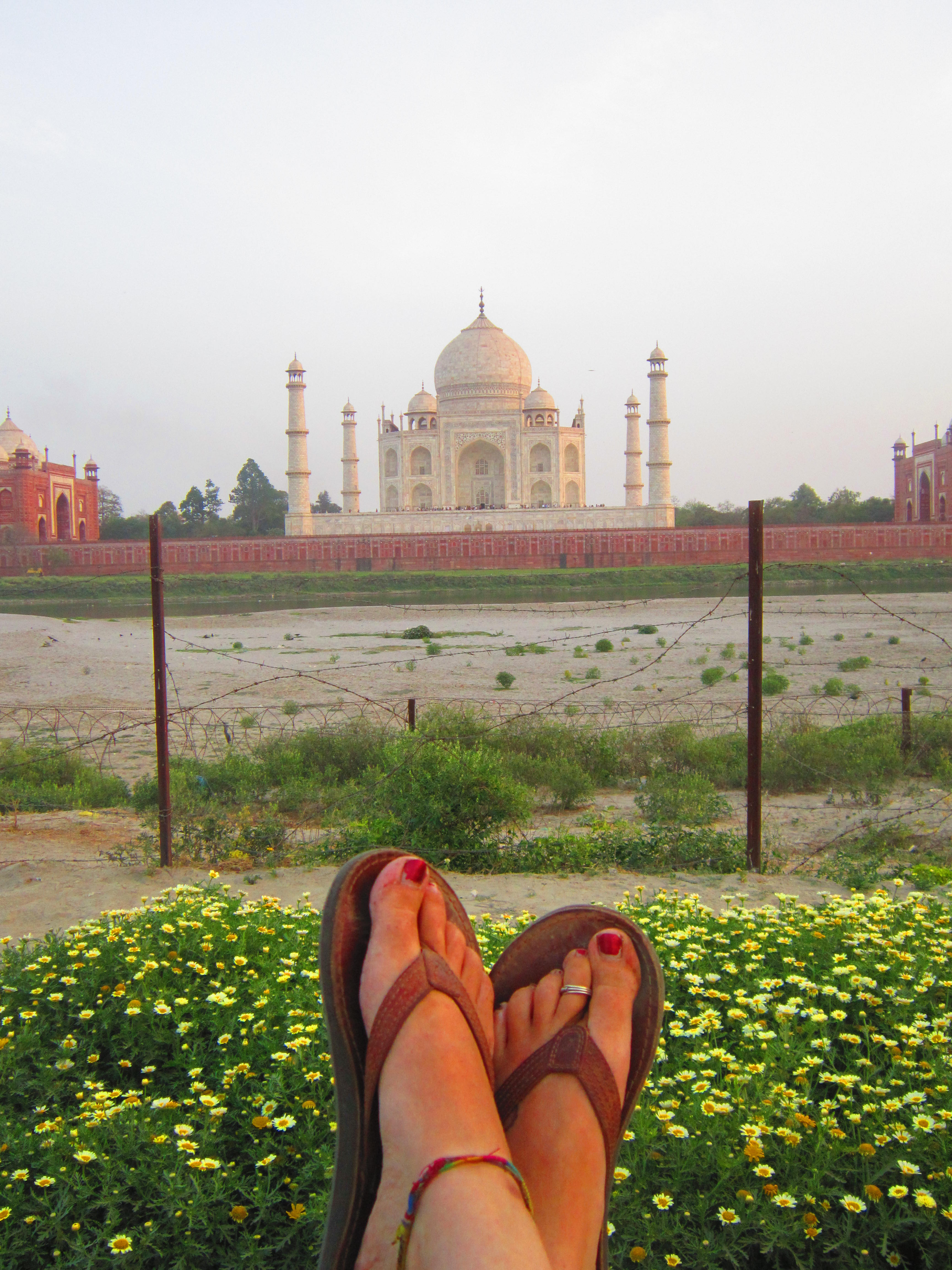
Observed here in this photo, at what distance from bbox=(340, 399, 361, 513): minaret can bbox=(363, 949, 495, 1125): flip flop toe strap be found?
3428cm

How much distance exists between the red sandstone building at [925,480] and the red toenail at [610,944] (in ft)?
102

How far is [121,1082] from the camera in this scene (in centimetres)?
175

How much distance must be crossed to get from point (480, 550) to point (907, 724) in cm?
2468

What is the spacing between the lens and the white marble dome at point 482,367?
35.5 meters

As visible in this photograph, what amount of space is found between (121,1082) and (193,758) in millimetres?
3235

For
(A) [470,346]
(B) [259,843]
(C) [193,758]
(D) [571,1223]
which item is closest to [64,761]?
(C) [193,758]

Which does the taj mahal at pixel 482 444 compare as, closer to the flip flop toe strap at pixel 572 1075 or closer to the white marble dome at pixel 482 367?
the white marble dome at pixel 482 367

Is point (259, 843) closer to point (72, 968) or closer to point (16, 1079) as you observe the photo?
point (72, 968)

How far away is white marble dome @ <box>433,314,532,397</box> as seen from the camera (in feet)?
117

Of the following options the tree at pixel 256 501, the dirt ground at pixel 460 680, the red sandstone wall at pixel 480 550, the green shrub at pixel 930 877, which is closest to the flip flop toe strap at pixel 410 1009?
the dirt ground at pixel 460 680

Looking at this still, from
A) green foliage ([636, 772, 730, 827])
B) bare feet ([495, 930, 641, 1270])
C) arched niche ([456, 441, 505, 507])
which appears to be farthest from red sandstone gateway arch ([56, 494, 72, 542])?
bare feet ([495, 930, 641, 1270])

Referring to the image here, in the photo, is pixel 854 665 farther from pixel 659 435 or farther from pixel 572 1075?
pixel 659 435

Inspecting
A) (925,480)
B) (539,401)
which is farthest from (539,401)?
(925,480)

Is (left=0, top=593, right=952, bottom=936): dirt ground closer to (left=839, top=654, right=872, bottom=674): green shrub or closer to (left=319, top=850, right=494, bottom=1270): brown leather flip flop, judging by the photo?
(left=839, top=654, right=872, bottom=674): green shrub
